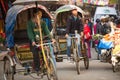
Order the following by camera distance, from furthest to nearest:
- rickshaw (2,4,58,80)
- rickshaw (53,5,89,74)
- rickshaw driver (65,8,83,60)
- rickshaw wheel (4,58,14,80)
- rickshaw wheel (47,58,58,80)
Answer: rickshaw driver (65,8,83,60)
rickshaw (53,5,89,74)
rickshaw wheel (4,58,14,80)
rickshaw (2,4,58,80)
rickshaw wheel (47,58,58,80)

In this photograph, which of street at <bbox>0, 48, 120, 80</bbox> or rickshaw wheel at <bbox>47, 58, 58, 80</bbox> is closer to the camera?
rickshaw wheel at <bbox>47, 58, 58, 80</bbox>

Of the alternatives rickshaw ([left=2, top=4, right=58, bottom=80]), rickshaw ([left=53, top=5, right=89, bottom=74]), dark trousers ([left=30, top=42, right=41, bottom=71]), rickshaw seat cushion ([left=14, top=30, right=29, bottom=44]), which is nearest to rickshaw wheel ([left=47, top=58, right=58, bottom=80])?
rickshaw ([left=2, top=4, right=58, bottom=80])

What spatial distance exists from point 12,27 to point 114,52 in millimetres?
3102

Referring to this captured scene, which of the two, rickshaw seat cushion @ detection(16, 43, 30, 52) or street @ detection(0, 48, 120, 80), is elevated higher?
rickshaw seat cushion @ detection(16, 43, 30, 52)

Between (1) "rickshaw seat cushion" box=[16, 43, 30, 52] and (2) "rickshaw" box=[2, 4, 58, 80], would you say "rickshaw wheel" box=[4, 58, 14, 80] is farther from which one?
(1) "rickshaw seat cushion" box=[16, 43, 30, 52]

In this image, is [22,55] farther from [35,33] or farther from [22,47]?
[35,33]

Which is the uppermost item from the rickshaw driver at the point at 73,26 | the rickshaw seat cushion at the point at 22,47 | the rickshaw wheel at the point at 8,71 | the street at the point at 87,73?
the rickshaw driver at the point at 73,26

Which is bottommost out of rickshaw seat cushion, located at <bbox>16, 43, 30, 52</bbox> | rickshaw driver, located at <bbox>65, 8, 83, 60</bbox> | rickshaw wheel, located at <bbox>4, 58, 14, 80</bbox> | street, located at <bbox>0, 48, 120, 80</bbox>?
street, located at <bbox>0, 48, 120, 80</bbox>

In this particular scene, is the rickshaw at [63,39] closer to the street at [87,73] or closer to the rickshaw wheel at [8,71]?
the street at [87,73]

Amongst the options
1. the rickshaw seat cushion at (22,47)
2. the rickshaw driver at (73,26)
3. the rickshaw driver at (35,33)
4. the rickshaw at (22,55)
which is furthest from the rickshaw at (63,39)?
the rickshaw driver at (35,33)

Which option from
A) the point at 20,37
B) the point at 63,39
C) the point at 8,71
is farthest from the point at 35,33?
the point at 63,39

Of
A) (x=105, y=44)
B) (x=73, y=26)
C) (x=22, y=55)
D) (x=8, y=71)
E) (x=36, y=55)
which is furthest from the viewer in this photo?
(x=73, y=26)

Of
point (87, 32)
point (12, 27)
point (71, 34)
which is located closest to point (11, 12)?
point (12, 27)

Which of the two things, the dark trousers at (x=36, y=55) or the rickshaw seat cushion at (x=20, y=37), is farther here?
the rickshaw seat cushion at (x=20, y=37)
